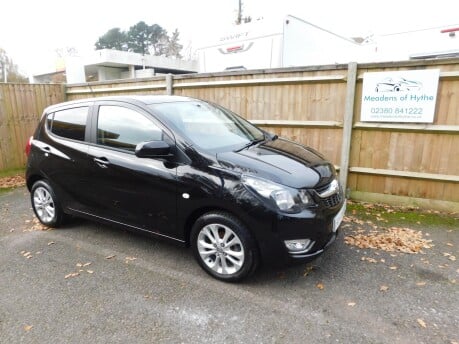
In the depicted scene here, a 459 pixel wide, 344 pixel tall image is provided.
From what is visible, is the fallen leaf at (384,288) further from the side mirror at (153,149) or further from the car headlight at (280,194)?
the side mirror at (153,149)

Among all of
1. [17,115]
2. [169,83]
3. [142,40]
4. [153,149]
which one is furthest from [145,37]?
[153,149]

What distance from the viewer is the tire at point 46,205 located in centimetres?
429

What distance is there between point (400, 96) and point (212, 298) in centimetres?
372

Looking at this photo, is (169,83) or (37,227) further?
(169,83)

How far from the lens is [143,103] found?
138 inches

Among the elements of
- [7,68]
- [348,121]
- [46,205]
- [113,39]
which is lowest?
[46,205]

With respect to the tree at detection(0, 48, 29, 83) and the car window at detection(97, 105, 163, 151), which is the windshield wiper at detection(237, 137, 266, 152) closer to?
the car window at detection(97, 105, 163, 151)

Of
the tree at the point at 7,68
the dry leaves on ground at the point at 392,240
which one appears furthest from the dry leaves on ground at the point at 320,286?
the tree at the point at 7,68

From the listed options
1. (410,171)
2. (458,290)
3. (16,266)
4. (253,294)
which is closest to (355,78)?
(410,171)

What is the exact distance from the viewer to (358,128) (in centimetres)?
505

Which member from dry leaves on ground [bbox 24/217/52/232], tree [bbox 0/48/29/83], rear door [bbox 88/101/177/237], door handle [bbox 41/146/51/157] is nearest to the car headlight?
rear door [bbox 88/101/177/237]

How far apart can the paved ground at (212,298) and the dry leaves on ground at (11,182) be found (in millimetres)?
3435

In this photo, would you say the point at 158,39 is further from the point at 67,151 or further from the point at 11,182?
the point at 67,151

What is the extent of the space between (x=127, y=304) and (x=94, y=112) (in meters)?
2.14
